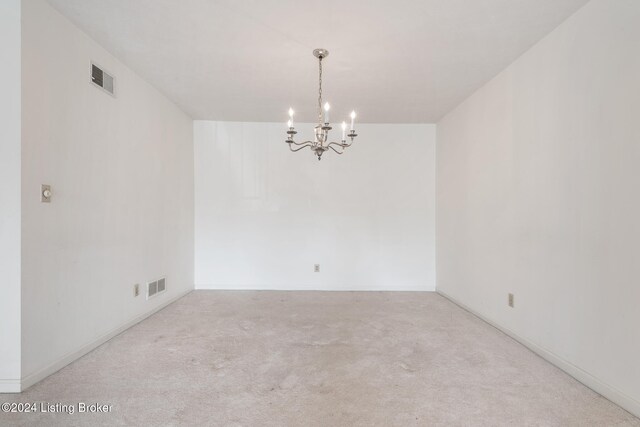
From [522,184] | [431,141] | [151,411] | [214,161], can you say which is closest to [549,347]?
[522,184]

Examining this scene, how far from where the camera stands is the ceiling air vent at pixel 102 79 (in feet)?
8.77

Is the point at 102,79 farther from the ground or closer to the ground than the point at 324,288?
farther from the ground

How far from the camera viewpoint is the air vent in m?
3.57

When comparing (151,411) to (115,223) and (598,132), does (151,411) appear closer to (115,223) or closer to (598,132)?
(115,223)

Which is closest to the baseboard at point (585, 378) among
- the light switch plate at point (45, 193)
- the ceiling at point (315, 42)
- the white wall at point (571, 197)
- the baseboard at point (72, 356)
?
the white wall at point (571, 197)

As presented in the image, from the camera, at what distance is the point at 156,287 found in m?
3.73

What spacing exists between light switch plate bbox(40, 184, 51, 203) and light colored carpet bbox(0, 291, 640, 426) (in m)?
1.22

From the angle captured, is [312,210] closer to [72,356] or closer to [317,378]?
[317,378]

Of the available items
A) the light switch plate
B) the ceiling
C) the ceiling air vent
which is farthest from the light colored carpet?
the ceiling
